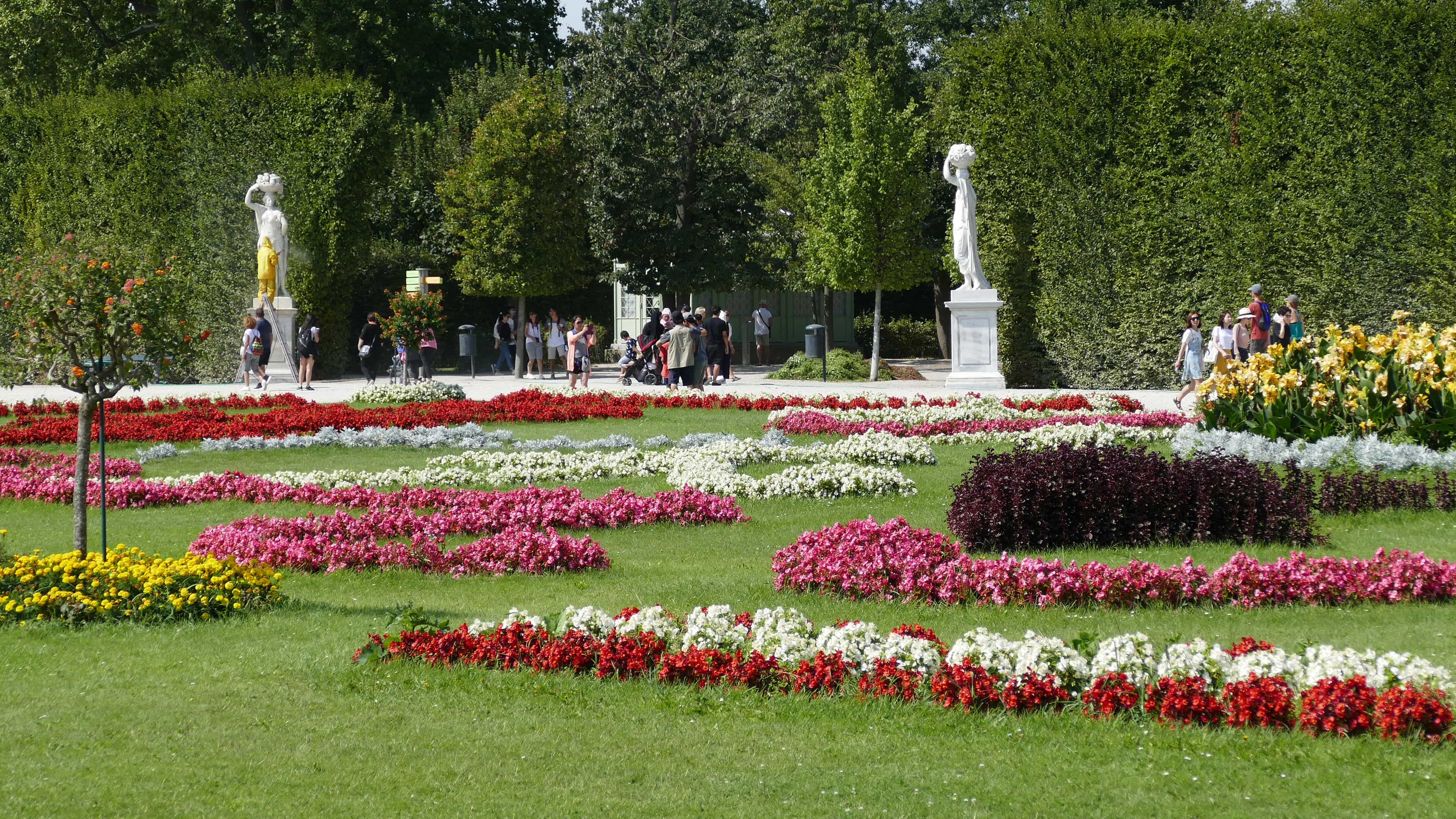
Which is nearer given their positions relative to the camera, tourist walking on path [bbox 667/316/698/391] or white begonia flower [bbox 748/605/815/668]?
white begonia flower [bbox 748/605/815/668]

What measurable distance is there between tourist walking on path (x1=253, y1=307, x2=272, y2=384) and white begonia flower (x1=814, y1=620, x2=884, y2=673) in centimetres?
2184

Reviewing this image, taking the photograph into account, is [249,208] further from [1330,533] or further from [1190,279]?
[1330,533]

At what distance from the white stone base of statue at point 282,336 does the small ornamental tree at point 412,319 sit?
3.27m

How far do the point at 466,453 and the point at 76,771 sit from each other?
9.28 m

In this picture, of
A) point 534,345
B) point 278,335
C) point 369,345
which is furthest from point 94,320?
point 534,345

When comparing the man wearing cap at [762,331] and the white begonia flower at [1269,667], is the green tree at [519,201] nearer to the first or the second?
the man wearing cap at [762,331]

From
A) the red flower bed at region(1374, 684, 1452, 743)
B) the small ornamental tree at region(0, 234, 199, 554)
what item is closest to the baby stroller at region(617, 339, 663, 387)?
the small ornamental tree at region(0, 234, 199, 554)

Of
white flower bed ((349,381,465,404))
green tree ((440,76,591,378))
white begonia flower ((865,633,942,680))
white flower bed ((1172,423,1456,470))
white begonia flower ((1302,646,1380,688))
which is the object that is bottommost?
white begonia flower ((865,633,942,680))

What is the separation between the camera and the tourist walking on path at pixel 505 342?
33031mm

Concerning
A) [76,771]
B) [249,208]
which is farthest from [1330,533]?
[249,208]

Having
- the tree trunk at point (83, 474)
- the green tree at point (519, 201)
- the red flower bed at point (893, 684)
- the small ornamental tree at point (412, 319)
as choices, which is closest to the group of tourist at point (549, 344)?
the green tree at point (519, 201)

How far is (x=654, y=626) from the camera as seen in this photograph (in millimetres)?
6203

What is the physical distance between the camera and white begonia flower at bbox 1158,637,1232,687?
5.20m

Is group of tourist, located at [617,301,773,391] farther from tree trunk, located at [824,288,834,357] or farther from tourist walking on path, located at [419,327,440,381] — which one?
tourist walking on path, located at [419,327,440,381]
